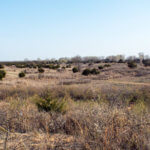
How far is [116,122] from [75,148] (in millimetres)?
1154

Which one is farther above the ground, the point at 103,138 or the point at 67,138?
the point at 103,138

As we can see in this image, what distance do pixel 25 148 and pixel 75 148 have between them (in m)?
1.01

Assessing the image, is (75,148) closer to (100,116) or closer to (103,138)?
(103,138)

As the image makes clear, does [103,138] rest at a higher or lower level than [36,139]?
higher

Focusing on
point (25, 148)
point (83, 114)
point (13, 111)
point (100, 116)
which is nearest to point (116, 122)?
point (100, 116)

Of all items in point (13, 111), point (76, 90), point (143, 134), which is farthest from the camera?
point (76, 90)

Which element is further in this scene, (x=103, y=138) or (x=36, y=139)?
(x=36, y=139)

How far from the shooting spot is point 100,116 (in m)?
4.33

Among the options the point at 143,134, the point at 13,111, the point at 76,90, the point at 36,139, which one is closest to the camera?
the point at 143,134

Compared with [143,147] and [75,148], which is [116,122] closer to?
[143,147]

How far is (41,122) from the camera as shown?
5.26 m

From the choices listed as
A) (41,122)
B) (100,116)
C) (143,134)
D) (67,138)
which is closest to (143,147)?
(143,134)

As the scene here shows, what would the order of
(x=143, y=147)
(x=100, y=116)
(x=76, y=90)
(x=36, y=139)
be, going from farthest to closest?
1. (x=76, y=90)
2. (x=100, y=116)
3. (x=36, y=139)
4. (x=143, y=147)

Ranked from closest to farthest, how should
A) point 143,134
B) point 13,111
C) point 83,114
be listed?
point 143,134, point 83,114, point 13,111
